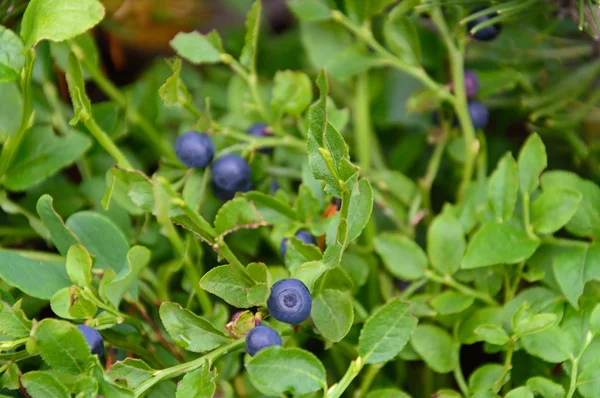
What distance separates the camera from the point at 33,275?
68 cm

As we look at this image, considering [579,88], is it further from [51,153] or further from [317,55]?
[51,153]

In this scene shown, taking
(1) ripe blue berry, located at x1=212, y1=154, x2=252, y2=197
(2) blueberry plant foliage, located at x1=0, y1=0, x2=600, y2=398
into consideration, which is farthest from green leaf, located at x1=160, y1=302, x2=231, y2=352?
(1) ripe blue berry, located at x1=212, y1=154, x2=252, y2=197

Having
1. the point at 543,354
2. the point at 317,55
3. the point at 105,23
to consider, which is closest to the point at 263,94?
the point at 317,55

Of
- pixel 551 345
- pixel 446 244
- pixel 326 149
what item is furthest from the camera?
pixel 446 244

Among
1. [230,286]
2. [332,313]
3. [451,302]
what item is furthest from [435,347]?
[230,286]

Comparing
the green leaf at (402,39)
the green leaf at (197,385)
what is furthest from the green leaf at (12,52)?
the green leaf at (402,39)

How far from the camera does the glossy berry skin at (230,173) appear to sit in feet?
2.58

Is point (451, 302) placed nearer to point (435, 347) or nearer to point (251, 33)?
point (435, 347)

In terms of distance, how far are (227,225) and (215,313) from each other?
0.32ft

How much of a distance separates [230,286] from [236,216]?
0.39 ft

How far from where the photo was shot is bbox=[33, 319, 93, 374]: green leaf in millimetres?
583

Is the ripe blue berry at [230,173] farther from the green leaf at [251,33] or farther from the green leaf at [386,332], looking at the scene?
the green leaf at [386,332]

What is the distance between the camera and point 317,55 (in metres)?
0.98

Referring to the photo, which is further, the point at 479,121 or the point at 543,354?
the point at 479,121
